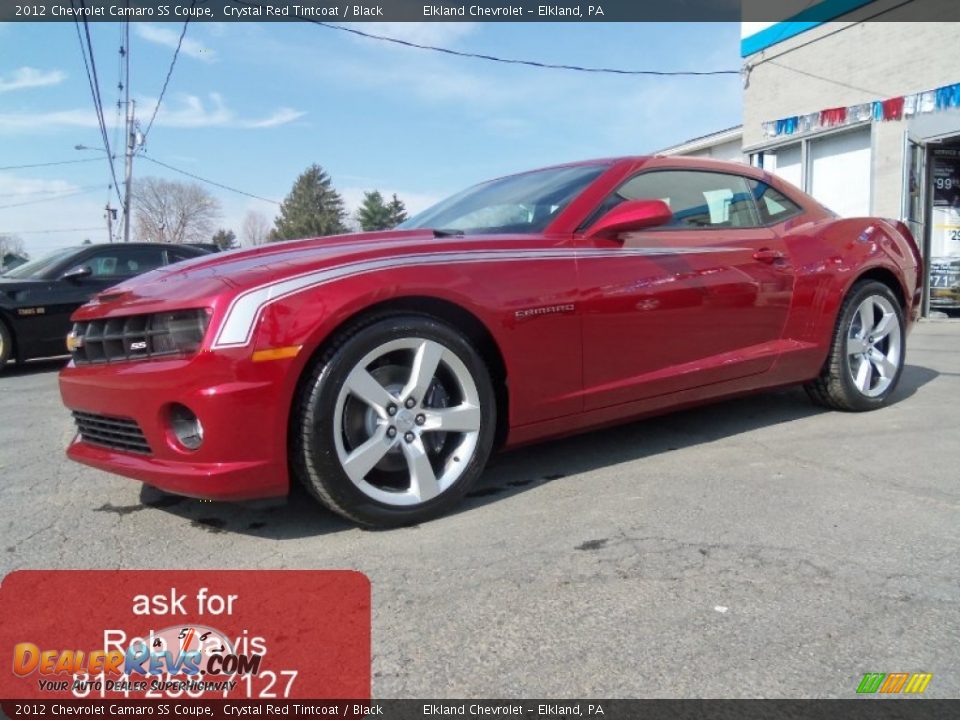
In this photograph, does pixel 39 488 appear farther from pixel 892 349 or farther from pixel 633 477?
pixel 892 349

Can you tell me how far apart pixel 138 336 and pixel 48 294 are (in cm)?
555

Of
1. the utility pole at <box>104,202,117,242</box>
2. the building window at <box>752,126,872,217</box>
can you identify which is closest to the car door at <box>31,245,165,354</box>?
the building window at <box>752,126,872,217</box>

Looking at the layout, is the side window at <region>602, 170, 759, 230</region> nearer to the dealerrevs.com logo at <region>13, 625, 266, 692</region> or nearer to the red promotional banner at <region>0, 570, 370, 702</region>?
the red promotional banner at <region>0, 570, 370, 702</region>

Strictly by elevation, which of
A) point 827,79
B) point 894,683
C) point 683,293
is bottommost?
point 894,683

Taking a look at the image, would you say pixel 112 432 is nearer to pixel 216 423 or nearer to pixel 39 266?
pixel 216 423

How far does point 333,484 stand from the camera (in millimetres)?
2436

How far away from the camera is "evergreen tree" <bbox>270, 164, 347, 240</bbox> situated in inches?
2746

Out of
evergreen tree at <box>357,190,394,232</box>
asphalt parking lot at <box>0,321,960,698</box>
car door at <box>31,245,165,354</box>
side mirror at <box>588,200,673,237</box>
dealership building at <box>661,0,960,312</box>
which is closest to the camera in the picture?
asphalt parking lot at <box>0,321,960,698</box>

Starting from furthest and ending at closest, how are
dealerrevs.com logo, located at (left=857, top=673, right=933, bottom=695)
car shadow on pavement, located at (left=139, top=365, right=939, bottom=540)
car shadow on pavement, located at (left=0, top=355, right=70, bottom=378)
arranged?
car shadow on pavement, located at (left=0, top=355, right=70, bottom=378)
car shadow on pavement, located at (left=139, top=365, right=939, bottom=540)
dealerrevs.com logo, located at (left=857, top=673, right=933, bottom=695)

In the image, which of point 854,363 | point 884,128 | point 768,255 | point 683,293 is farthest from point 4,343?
point 884,128

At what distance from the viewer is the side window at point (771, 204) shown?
3994 mm

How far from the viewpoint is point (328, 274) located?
97.6 inches

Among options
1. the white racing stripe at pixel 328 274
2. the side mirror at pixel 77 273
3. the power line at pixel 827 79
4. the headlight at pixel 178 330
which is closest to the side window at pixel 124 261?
the side mirror at pixel 77 273

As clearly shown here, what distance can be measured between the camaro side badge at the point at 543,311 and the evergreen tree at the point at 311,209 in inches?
2674
